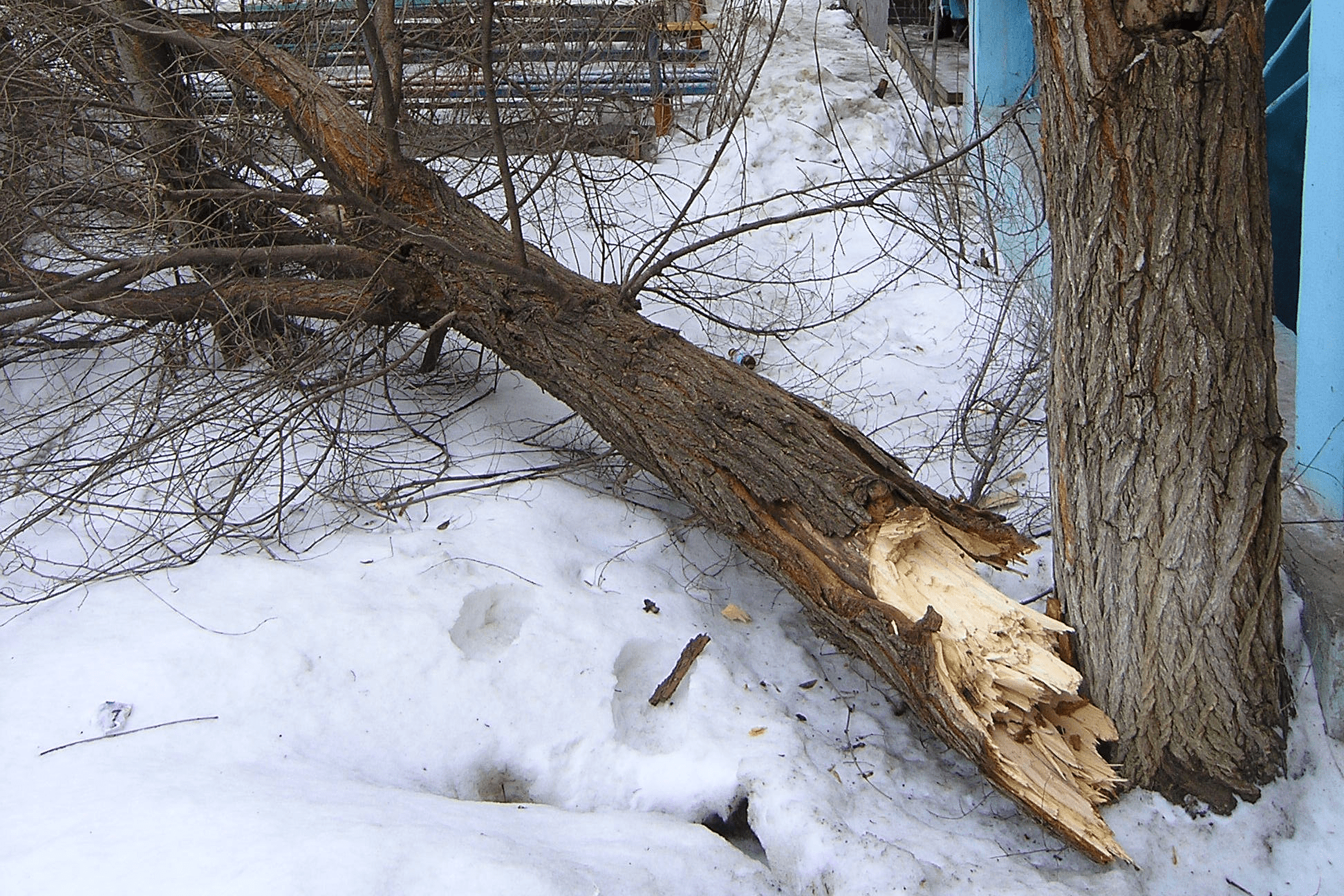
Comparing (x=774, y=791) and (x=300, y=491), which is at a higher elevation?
(x=300, y=491)

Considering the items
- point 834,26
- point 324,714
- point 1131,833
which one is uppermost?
point 834,26

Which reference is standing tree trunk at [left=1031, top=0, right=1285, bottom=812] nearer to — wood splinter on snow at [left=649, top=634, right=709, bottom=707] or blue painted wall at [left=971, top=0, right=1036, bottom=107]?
wood splinter on snow at [left=649, top=634, right=709, bottom=707]

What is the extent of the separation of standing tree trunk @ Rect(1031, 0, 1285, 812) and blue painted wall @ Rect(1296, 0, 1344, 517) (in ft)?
1.87

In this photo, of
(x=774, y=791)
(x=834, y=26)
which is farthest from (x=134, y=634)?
(x=834, y=26)

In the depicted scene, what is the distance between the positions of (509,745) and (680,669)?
49cm

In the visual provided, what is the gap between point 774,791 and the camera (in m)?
2.38

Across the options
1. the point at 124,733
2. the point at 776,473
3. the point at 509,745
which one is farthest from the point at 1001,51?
the point at 124,733

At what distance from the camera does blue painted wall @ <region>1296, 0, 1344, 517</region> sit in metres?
2.53

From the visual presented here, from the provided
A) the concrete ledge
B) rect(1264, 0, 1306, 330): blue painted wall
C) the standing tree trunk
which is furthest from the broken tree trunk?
rect(1264, 0, 1306, 330): blue painted wall

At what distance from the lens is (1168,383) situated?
2162mm

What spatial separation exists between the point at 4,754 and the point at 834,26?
7.49 m

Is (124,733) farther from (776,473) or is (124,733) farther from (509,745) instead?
(776,473)

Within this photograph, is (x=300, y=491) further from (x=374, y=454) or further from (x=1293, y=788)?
(x=1293, y=788)

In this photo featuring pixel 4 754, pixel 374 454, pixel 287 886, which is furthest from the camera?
pixel 374 454
